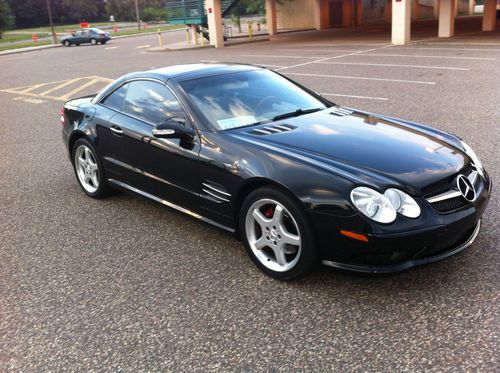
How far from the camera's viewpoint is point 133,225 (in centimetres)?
473

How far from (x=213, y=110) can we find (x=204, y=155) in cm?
47

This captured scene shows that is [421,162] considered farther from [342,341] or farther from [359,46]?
[359,46]

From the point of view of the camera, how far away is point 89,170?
18.0ft

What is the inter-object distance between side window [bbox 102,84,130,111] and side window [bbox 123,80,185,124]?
0.27ft

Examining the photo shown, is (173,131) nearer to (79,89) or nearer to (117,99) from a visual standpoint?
(117,99)

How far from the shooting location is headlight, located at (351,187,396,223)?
9.90ft

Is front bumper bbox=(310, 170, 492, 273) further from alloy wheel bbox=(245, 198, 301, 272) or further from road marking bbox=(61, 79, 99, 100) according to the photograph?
road marking bbox=(61, 79, 99, 100)

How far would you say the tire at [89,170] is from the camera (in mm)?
5277

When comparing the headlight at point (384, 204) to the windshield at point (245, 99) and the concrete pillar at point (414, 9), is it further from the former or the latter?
the concrete pillar at point (414, 9)

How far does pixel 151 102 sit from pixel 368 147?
80.8 inches

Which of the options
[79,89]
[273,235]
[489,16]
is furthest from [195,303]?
[489,16]

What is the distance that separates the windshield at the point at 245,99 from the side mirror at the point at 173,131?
20 cm

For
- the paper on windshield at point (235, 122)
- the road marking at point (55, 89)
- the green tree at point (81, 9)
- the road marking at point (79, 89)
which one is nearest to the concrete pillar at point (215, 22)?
the road marking at point (55, 89)

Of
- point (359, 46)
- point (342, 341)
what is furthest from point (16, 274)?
point (359, 46)
